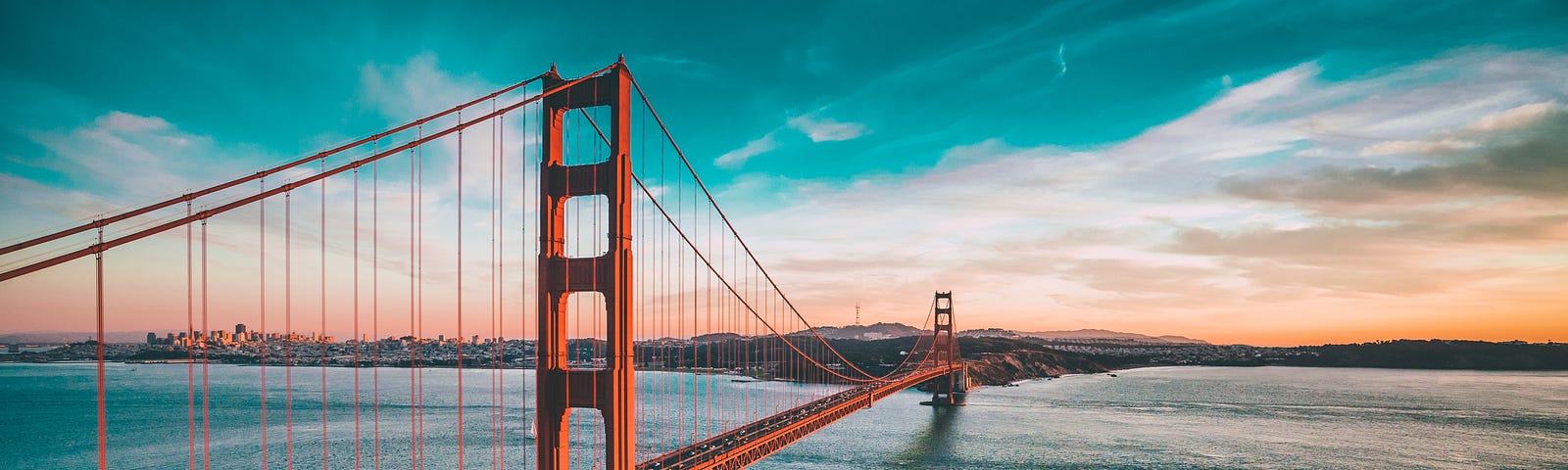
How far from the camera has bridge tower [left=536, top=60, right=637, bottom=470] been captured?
19156 millimetres

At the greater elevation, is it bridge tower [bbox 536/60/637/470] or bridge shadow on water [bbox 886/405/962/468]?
bridge tower [bbox 536/60/637/470]

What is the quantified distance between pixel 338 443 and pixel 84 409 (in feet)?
184

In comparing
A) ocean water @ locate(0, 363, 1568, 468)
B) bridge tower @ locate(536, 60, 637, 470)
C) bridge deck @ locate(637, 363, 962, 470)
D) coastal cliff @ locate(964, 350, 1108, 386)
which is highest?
bridge tower @ locate(536, 60, 637, 470)

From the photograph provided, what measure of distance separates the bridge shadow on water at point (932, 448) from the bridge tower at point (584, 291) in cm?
3768

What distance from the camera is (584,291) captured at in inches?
757

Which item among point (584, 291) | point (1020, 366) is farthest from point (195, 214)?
point (1020, 366)

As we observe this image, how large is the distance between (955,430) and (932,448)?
42.4ft

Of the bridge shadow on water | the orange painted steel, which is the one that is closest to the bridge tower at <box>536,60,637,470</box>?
the orange painted steel

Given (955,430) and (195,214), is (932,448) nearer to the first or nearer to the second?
(955,430)

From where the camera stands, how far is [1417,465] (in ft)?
190

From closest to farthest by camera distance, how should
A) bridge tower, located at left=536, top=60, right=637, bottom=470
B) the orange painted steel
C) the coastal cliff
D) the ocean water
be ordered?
the orange painted steel < bridge tower, located at left=536, top=60, right=637, bottom=470 < the ocean water < the coastal cliff

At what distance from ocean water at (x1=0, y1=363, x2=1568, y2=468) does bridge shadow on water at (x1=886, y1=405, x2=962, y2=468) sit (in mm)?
144

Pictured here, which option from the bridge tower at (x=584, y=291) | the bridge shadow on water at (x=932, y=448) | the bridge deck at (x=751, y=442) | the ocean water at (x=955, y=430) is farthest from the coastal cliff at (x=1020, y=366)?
the bridge tower at (x=584, y=291)

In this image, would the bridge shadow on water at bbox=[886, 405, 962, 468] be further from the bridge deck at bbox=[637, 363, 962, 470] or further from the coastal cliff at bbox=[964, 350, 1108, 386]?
the coastal cliff at bbox=[964, 350, 1108, 386]
